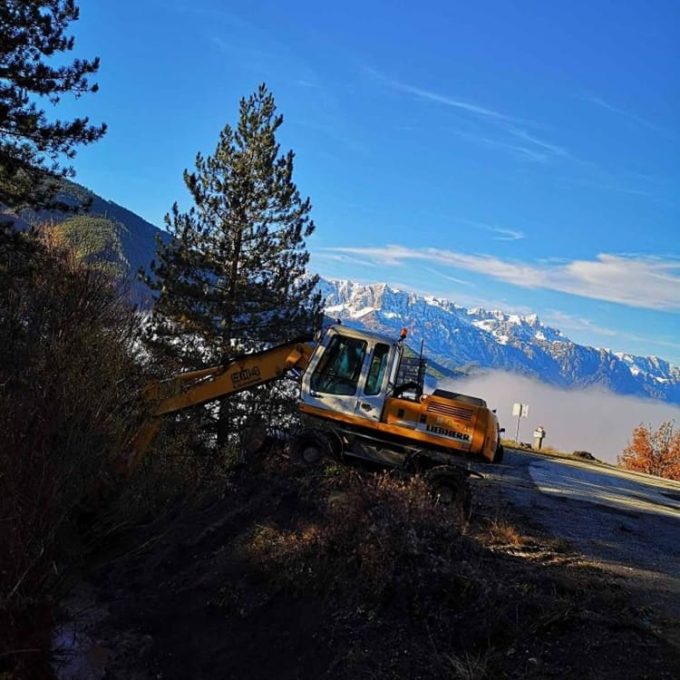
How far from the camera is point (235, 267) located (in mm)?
23031

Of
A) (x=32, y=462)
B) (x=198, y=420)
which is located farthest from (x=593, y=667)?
(x=198, y=420)

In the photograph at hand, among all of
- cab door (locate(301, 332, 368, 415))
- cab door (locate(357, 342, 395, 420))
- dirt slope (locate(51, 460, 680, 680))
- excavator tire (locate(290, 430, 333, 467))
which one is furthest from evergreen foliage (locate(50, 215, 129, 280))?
dirt slope (locate(51, 460, 680, 680))

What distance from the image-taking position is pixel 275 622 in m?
8.95

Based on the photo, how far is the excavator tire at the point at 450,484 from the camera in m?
12.0

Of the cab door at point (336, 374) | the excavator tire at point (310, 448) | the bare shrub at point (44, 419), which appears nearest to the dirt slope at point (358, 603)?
the excavator tire at point (310, 448)

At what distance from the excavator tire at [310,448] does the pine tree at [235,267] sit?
9.10 metres

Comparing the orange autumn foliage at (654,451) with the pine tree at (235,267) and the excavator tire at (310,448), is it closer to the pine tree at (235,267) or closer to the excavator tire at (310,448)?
the pine tree at (235,267)

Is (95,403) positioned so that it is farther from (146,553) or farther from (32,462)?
(146,553)

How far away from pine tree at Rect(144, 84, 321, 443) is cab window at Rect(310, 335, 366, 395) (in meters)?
8.80

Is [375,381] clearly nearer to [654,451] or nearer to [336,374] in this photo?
[336,374]

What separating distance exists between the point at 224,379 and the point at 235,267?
31.2ft

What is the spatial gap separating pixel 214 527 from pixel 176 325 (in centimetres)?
1079

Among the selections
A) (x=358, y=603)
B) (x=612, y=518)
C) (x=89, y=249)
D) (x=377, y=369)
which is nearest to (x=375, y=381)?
(x=377, y=369)

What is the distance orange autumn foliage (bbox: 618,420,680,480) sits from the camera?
61.0 meters
